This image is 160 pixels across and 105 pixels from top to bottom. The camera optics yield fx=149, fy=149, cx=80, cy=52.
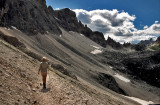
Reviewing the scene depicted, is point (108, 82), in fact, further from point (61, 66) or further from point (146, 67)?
point (146, 67)

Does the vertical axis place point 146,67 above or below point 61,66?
above

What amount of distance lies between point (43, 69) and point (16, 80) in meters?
2.30

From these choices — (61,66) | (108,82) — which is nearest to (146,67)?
(108,82)

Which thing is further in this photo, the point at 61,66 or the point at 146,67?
the point at 146,67

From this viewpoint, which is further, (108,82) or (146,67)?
(146,67)

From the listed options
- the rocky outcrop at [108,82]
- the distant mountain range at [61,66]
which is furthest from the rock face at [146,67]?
the rocky outcrop at [108,82]

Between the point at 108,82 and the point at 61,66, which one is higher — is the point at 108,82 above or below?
below

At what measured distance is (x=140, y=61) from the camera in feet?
409

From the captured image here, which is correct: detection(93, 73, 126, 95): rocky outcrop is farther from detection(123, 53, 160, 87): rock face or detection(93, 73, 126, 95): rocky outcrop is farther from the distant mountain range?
detection(123, 53, 160, 87): rock face

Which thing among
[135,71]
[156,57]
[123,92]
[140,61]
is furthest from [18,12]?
[156,57]

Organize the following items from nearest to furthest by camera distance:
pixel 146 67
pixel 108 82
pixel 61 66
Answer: pixel 61 66, pixel 108 82, pixel 146 67

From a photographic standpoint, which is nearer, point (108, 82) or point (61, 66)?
point (61, 66)

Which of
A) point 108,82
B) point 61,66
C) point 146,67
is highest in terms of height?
point 146,67

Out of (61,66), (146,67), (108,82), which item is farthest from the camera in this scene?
(146,67)
